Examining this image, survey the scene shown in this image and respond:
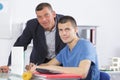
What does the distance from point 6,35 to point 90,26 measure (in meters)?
1.22

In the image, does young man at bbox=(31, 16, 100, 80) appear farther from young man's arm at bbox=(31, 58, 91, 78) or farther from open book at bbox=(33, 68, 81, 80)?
open book at bbox=(33, 68, 81, 80)

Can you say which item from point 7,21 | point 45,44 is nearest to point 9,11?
point 7,21

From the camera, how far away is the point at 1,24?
349 centimetres

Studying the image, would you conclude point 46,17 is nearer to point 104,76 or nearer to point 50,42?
point 50,42

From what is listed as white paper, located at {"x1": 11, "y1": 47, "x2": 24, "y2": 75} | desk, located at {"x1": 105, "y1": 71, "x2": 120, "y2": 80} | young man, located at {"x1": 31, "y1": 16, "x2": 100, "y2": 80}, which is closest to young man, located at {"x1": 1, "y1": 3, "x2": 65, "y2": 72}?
young man, located at {"x1": 31, "y1": 16, "x2": 100, "y2": 80}

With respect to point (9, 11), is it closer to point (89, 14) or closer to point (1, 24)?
point (1, 24)

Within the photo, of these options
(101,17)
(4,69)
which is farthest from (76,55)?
(101,17)

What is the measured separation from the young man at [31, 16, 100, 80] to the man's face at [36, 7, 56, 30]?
0.30m

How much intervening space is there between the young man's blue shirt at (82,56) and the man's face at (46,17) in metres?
0.35

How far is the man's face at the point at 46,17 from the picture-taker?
188 centimetres

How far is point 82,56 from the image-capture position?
4.88 ft

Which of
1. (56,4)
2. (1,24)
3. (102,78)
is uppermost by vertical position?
(56,4)

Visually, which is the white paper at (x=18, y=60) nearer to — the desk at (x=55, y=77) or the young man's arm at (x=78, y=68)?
the desk at (x=55, y=77)

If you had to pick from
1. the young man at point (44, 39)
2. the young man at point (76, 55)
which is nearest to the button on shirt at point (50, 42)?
the young man at point (44, 39)
